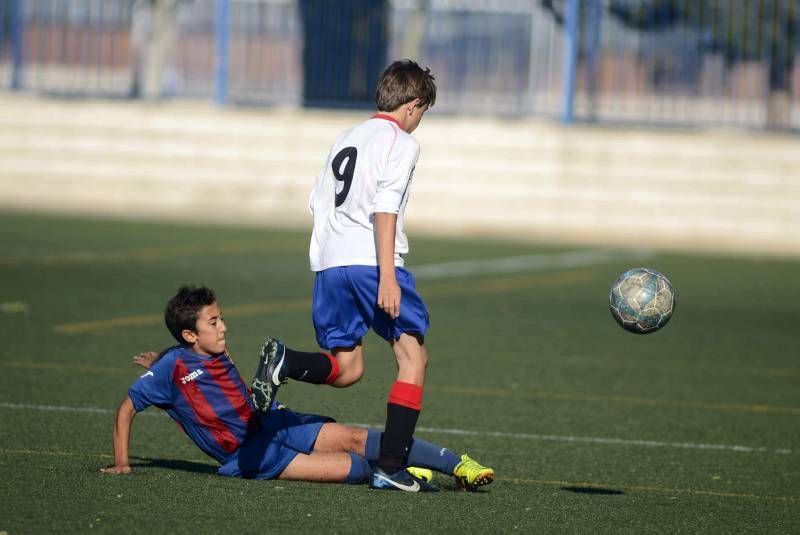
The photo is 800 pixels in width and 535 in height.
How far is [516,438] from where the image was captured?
748 centimetres

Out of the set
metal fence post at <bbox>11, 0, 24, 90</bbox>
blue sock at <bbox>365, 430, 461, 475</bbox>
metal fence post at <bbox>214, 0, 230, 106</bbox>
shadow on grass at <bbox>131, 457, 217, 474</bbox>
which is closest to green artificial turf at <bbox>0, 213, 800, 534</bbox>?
shadow on grass at <bbox>131, 457, 217, 474</bbox>

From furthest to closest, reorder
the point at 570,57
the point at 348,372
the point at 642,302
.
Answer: the point at 570,57 < the point at 642,302 < the point at 348,372

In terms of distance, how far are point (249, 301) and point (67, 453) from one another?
6.20m

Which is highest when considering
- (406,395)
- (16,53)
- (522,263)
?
(16,53)

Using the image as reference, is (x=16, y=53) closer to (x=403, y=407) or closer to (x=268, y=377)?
(x=403, y=407)

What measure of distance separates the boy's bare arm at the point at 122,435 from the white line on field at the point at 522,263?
913 centimetres

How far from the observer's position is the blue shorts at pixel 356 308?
591 centimetres

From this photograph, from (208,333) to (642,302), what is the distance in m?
2.06

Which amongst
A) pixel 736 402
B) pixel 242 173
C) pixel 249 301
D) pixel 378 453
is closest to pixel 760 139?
pixel 242 173

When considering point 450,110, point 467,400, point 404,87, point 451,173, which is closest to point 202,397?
point 404,87

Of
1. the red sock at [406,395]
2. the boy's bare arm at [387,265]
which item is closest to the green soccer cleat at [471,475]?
the red sock at [406,395]

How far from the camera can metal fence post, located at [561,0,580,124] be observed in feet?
66.3

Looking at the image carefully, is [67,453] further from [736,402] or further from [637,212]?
[637,212]

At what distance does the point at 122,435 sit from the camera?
5.76 metres
